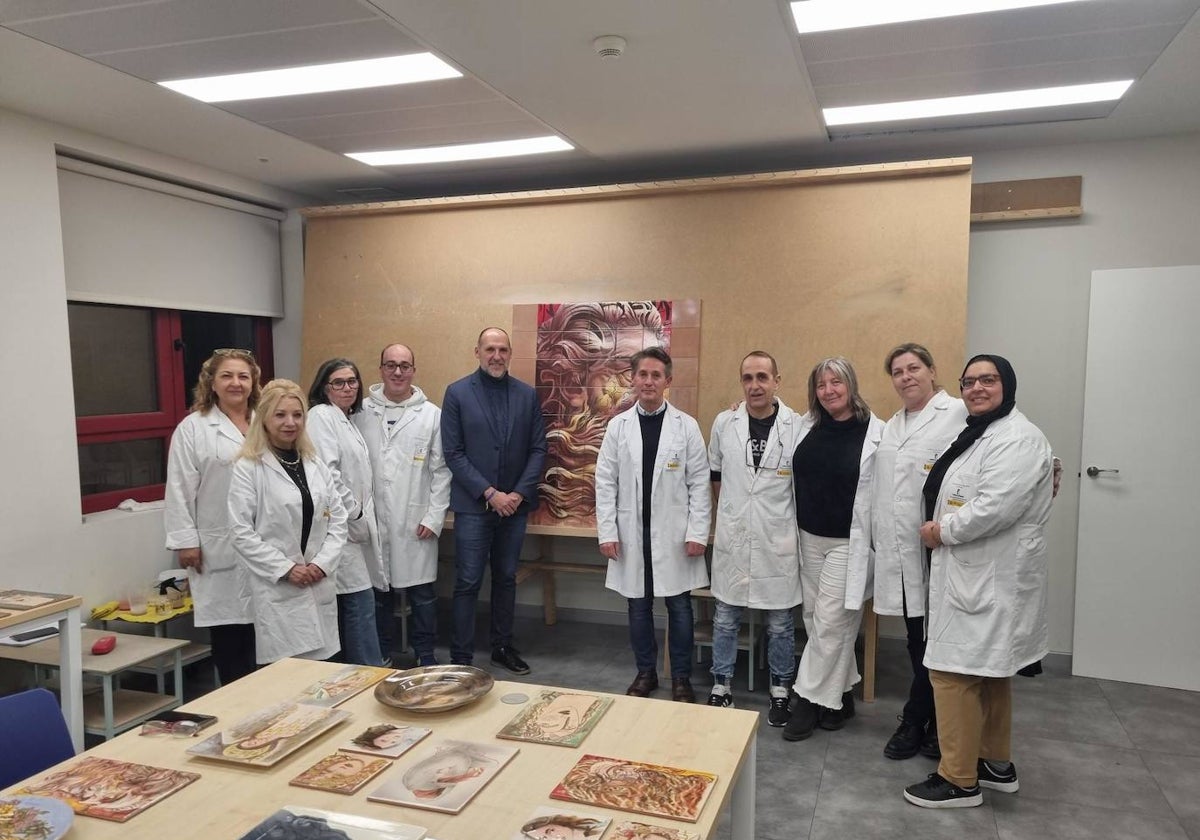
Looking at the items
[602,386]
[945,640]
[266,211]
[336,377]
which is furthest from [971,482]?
[266,211]

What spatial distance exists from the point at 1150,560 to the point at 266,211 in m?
5.42

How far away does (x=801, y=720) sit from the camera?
3.36 meters

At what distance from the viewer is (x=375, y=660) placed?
330cm

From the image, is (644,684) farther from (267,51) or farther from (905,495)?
(267,51)

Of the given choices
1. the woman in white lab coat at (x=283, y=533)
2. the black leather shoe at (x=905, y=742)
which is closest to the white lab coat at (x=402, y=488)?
the woman in white lab coat at (x=283, y=533)

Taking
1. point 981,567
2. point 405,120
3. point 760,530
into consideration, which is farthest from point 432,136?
point 981,567

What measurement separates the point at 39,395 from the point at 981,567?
3.95 m

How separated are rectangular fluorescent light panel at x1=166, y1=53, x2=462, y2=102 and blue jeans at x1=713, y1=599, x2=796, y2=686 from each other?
2545 millimetres

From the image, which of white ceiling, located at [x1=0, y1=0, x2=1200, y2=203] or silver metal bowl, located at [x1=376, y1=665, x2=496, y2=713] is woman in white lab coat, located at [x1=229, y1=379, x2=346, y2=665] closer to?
silver metal bowl, located at [x1=376, y1=665, x2=496, y2=713]

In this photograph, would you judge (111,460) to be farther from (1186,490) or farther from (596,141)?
(1186,490)

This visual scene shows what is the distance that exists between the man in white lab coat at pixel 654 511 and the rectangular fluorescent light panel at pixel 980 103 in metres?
1.44

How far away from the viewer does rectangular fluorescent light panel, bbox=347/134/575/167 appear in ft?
13.4

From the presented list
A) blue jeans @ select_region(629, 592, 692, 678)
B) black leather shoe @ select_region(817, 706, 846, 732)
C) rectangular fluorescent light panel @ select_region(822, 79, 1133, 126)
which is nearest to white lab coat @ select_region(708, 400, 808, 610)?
blue jeans @ select_region(629, 592, 692, 678)

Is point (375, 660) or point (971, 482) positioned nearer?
point (971, 482)
